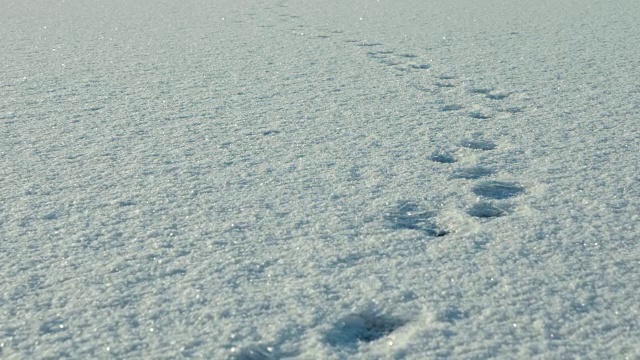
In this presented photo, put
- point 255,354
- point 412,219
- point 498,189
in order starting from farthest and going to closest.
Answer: point 498,189 → point 412,219 → point 255,354

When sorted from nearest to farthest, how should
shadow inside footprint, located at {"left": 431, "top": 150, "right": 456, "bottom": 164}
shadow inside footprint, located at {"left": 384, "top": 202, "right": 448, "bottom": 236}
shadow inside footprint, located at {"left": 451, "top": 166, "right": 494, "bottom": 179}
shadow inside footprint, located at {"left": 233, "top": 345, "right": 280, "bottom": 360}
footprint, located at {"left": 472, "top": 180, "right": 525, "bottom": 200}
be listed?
shadow inside footprint, located at {"left": 233, "top": 345, "right": 280, "bottom": 360}, shadow inside footprint, located at {"left": 384, "top": 202, "right": 448, "bottom": 236}, footprint, located at {"left": 472, "top": 180, "right": 525, "bottom": 200}, shadow inside footprint, located at {"left": 451, "top": 166, "right": 494, "bottom": 179}, shadow inside footprint, located at {"left": 431, "top": 150, "right": 456, "bottom": 164}

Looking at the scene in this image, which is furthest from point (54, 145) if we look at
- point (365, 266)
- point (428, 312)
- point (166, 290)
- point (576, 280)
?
point (576, 280)

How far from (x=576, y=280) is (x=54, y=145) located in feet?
4.46

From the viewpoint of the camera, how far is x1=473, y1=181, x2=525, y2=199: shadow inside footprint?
1.66 m

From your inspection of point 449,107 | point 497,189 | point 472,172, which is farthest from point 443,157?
point 449,107

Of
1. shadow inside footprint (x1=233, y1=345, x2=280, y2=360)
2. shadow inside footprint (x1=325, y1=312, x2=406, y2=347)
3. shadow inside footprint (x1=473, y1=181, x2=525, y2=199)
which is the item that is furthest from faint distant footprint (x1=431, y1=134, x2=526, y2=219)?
shadow inside footprint (x1=233, y1=345, x2=280, y2=360)

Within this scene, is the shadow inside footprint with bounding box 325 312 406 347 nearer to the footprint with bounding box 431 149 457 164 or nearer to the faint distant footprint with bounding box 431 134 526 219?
the faint distant footprint with bounding box 431 134 526 219

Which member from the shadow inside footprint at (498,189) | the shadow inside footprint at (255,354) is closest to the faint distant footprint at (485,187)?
the shadow inside footprint at (498,189)

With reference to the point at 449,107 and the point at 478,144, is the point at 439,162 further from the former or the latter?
the point at 449,107

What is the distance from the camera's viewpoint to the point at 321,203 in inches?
63.2

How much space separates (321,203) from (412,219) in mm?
196

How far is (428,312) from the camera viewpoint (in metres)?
1.17

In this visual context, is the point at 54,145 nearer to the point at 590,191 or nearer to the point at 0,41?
the point at 590,191

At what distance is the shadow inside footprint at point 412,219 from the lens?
148 centimetres
